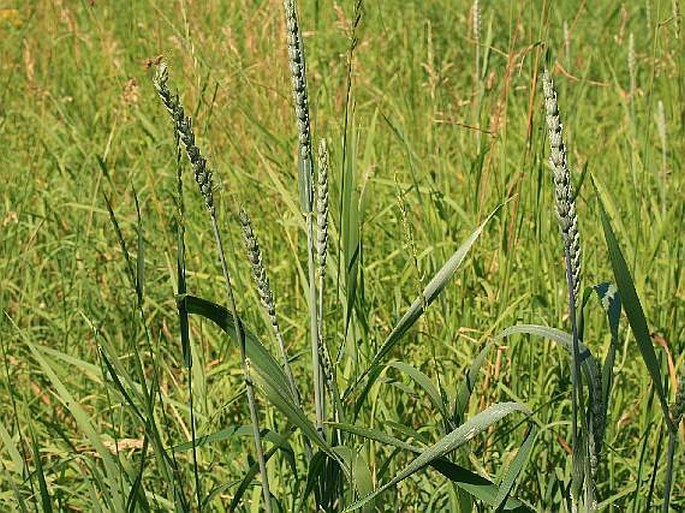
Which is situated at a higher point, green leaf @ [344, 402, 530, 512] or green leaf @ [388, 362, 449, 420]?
green leaf @ [344, 402, 530, 512]

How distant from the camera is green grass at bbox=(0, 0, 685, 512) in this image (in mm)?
1388

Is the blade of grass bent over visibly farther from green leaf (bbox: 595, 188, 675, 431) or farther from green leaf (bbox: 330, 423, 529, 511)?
green leaf (bbox: 595, 188, 675, 431)

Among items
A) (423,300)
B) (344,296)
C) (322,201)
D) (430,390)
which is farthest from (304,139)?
(344,296)

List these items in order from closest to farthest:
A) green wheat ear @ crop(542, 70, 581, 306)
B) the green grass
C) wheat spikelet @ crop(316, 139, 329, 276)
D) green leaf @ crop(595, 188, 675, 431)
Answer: green wheat ear @ crop(542, 70, 581, 306) < green leaf @ crop(595, 188, 675, 431) < wheat spikelet @ crop(316, 139, 329, 276) < the green grass

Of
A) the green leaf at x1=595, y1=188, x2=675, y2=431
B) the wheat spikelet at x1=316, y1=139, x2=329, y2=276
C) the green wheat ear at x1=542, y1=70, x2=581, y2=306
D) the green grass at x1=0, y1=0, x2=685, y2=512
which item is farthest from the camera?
the green grass at x1=0, y1=0, x2=685, y2=512

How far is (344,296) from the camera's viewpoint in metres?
1.77

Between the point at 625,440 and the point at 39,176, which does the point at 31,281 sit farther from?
the point at 625,440

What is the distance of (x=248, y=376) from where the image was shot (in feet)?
3.84

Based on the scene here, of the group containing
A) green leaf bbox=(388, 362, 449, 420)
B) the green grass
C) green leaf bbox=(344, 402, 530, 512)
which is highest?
green leaf bbox=(344, 402, 530, 512)

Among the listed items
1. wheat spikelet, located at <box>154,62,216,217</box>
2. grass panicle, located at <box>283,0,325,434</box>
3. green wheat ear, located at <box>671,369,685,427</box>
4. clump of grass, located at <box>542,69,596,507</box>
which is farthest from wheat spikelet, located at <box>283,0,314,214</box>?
green wheat ear, located at <box>671,369,685,427</box>

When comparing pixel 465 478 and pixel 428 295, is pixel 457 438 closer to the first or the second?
pixel 465 478

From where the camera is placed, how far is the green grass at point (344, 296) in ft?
4.55

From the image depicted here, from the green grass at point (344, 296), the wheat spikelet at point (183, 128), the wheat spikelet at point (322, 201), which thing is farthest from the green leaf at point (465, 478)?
the wheat spikelet at point (183, 128)

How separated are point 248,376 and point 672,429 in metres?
0.41
